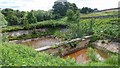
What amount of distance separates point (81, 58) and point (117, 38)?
4.38 meters

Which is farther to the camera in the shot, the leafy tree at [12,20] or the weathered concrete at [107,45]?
the leafy tree at [12,20]

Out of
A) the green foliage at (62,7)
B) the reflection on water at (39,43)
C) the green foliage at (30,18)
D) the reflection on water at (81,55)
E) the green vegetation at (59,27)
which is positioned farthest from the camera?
the green foliage at (62,7)

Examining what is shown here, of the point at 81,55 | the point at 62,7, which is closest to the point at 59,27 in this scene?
the point at 62,7

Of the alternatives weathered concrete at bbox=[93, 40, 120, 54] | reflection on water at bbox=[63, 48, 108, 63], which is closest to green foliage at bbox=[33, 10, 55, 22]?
weathered concrete at bbox=[93, 40, 120, 54]

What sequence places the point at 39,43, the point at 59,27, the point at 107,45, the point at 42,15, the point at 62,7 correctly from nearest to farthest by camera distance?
the point at 107,45, the point at 39,43, the point at 59,27, the point at 42,15, the point at 62,7

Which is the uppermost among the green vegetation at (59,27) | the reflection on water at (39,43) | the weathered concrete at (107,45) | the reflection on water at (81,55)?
the green vegetation at (59,27)

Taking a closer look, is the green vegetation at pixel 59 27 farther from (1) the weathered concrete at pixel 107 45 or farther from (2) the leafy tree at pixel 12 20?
(1) the weathered concrete at pixel 107 45

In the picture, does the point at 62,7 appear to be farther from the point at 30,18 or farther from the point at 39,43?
the point at 39,43

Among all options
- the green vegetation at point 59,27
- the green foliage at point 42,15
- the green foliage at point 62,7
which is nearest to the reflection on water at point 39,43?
the green vegetation at point 59,27

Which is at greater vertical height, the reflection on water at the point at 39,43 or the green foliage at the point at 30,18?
the green foliage at the point at 30,18

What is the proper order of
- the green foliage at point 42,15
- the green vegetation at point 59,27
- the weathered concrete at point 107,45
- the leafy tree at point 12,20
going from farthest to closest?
the green foliage at point 42,15 → the leafy tree at point 12,20 → the weathered concrete at point 107,45 → the green vegetation at point 59,27

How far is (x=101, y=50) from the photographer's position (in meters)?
19.0

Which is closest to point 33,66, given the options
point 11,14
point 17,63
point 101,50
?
point 17,63

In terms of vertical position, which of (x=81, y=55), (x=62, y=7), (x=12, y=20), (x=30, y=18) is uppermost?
(x=62, y=7)
